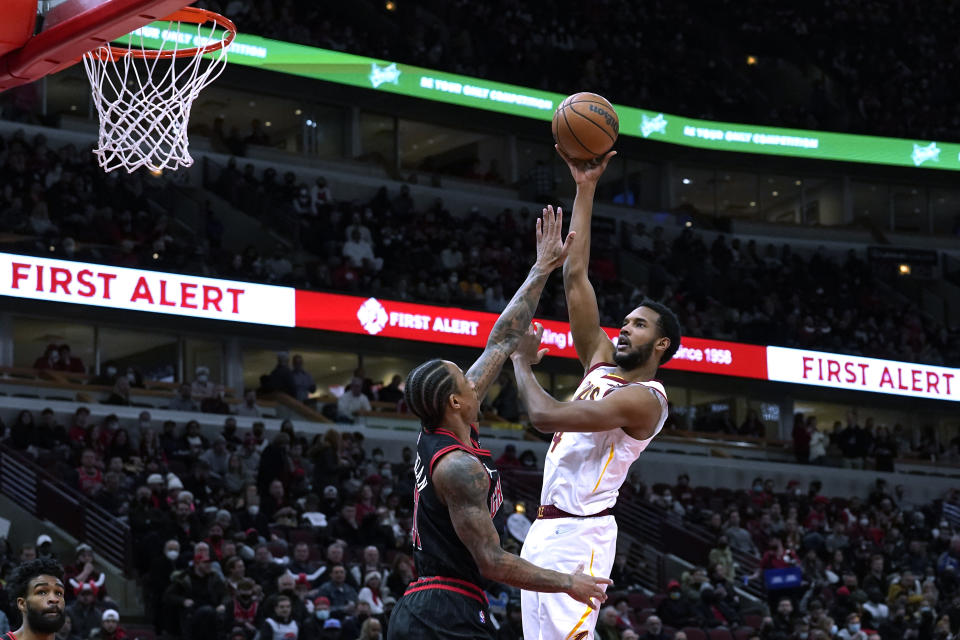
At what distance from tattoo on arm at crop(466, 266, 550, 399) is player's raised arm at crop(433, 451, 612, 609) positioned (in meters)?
0.70

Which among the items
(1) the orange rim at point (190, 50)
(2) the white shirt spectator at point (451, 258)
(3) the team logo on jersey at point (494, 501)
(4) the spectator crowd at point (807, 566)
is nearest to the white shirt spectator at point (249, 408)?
(2) the white shirt spectator at point (451, 258)

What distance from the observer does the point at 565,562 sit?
5902 millimetres

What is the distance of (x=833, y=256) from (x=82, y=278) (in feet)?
58.8

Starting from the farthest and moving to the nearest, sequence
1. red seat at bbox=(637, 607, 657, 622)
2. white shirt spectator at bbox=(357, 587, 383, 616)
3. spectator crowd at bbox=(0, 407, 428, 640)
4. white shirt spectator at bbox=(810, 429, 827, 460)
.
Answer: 1. white shirt spectator at bbox=(810, 429, 827, 460)
2. red seat at bbox=(637, 607, 657, 622)
3. white shirt spectator at bbox=(357, 587, 383, 616)
4. spectator crowd at bbox=(0, 407, 428, 640)

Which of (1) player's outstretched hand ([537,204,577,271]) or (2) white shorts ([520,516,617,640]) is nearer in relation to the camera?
(1) player's outstretched hand ([537,204,577,271])

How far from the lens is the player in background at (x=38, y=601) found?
5316 mm

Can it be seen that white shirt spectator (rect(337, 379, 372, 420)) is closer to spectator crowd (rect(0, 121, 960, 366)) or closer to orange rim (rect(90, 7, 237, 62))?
spectator crowd (rect(0, 121, 960, 366))

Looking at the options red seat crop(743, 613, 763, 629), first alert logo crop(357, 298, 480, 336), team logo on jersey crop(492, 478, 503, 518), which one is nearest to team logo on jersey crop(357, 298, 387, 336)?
first alert logo crop(357, 298, 480, 336)

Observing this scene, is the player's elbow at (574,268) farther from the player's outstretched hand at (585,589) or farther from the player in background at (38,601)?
the player in background at (38,601)

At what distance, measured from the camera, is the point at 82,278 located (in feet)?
61.2

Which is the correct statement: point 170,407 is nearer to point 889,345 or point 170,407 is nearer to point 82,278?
point 82,278

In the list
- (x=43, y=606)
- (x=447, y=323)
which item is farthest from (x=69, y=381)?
(x=43, y=606)

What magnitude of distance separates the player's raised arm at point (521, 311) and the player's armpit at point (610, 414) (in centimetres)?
26

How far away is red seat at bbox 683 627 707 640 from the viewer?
14.3 m
